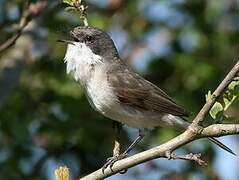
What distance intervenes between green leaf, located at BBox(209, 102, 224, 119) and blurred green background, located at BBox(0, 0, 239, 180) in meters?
2.23

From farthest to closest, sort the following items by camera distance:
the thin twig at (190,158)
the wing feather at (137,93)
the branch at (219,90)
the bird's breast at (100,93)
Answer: the wing feather at (137,93) → the bird's breast at (100,93) → the thin twig at (190,158) → the branch at (219,90)

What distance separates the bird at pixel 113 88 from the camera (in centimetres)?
538

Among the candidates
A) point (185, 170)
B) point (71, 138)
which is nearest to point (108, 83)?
point (71, 138)

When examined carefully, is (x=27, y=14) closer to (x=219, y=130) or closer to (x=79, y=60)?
(x=79, y=60)

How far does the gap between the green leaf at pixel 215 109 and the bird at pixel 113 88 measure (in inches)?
55.5

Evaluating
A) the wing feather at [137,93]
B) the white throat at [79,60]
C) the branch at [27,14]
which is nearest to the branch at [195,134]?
the white throat at [79,60]

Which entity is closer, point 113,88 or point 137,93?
point 113,88

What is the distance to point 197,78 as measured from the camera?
674 centimetres

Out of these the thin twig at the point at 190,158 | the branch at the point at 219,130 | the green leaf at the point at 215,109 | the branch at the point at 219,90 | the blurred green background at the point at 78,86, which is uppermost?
the branch at the point at 219,90

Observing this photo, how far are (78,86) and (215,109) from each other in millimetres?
2828

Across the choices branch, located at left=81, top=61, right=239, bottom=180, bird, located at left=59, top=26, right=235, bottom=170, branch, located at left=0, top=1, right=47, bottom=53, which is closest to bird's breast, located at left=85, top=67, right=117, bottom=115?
bird, located at left=59, top=26, right=235, bottom=170

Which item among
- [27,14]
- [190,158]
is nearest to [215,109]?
[190,158]

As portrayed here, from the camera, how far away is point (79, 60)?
5.41 meters

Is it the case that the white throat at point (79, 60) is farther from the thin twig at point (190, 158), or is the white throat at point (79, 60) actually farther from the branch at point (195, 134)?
the thin twig at point (190, 158)
